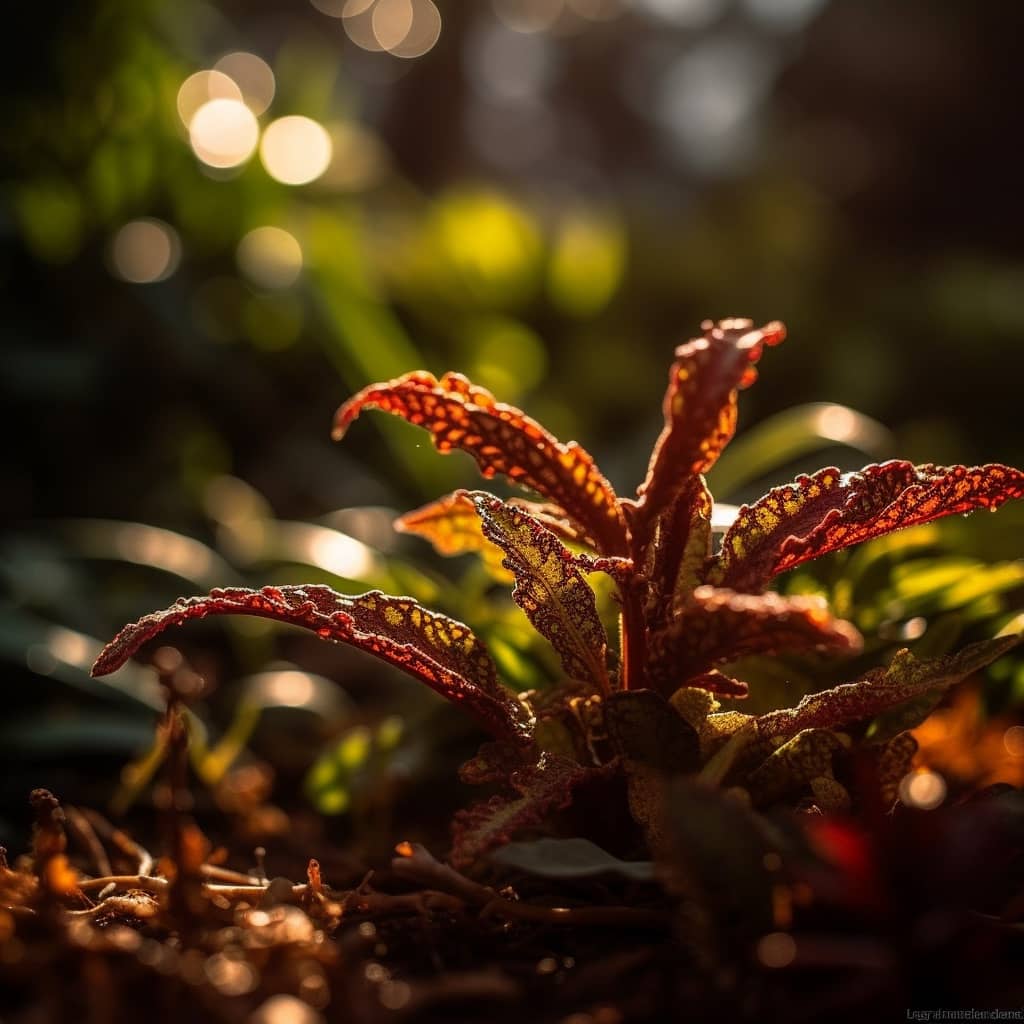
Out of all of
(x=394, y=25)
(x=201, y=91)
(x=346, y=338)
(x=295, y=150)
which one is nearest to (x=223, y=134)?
(x=295, y=150)

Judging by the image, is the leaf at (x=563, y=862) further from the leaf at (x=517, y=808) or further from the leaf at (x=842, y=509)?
the leaf at (x=842, y=509)

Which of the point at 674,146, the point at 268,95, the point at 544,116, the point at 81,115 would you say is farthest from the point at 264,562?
the point at 544,116

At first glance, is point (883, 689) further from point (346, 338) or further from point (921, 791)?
point (346, 338)

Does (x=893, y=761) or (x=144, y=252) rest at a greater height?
(x=144, y=252)

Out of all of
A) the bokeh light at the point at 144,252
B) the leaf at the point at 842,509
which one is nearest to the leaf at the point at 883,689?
the leaf at the point at 842,509

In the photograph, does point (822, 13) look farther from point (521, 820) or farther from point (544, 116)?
point (521, 820)

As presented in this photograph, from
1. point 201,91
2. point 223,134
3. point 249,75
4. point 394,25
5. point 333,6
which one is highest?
point 333,6

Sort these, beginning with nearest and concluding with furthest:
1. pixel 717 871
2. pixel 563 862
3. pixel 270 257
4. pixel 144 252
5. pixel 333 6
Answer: pixel 717 871
pixel 563 862
pixel 144 252
pixel 270 257
pixel 333 6

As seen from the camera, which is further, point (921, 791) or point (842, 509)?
point (921, 791)
